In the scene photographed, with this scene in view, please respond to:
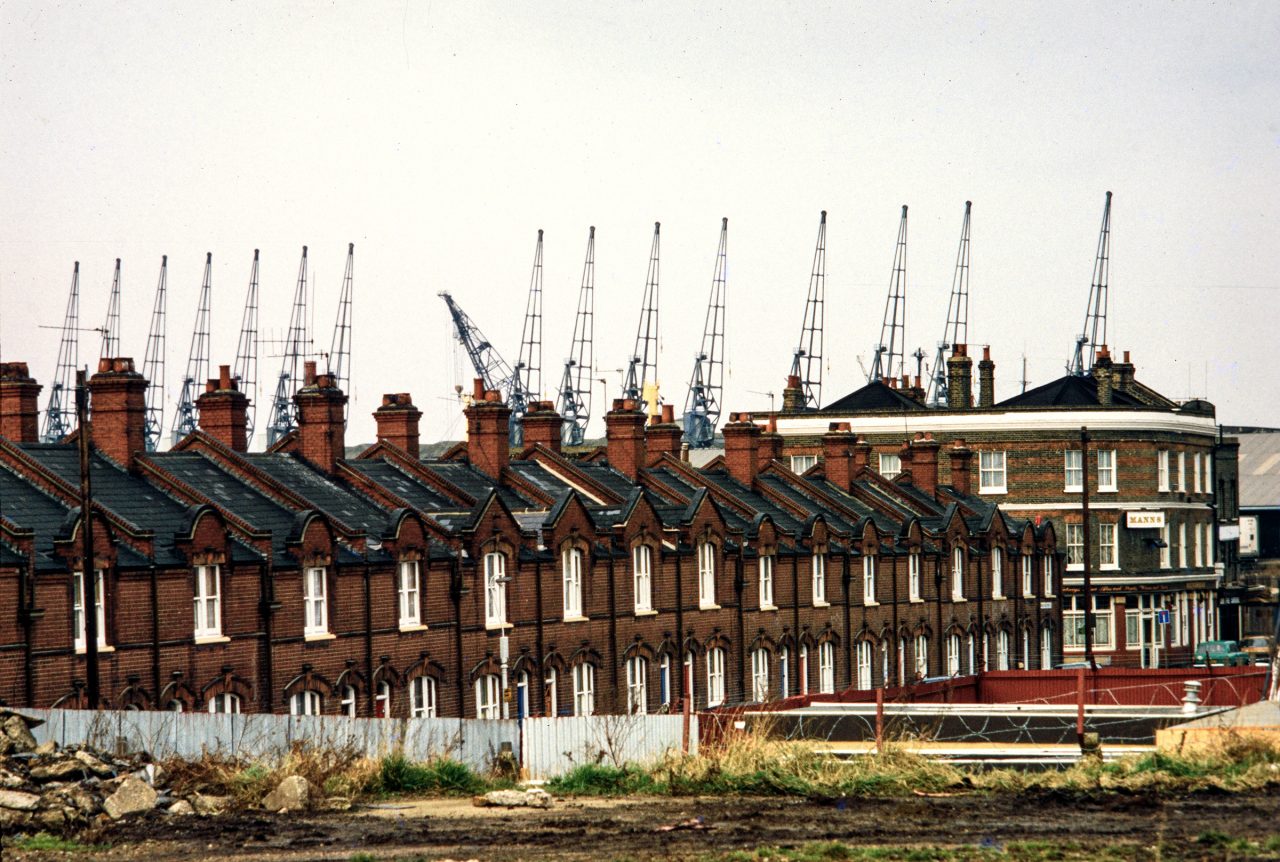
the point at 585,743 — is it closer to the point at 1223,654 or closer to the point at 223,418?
the point at 223,418

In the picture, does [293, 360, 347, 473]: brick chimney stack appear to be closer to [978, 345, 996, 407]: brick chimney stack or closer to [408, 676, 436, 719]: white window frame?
[408, 676, 436, 719]: white window frame

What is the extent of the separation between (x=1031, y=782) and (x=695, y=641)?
2917cm

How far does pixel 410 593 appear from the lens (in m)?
49.3

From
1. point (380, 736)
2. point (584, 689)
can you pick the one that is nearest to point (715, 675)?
point (584, 689)

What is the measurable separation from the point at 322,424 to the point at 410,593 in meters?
7.54

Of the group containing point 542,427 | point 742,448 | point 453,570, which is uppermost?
point 542,427

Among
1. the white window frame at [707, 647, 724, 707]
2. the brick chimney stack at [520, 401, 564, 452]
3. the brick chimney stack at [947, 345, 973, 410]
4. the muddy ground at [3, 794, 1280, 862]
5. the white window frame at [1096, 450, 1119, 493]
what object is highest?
the brick chimney stack at [947, 345, 973, 410]

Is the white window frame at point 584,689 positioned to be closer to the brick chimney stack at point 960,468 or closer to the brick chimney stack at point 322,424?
the brick chimney stack at point 322,424

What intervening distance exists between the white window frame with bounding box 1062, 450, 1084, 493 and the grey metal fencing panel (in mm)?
66688

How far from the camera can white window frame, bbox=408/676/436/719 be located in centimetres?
4866

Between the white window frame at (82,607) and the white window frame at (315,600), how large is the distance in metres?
6.04

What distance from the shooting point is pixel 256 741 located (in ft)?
109

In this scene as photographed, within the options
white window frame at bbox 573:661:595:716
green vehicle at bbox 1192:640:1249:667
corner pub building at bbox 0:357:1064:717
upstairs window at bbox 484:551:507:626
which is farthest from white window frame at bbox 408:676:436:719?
green vehicle at bbox 1192:640:1249:667

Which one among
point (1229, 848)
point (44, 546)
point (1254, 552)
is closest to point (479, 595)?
point (44, 546)
